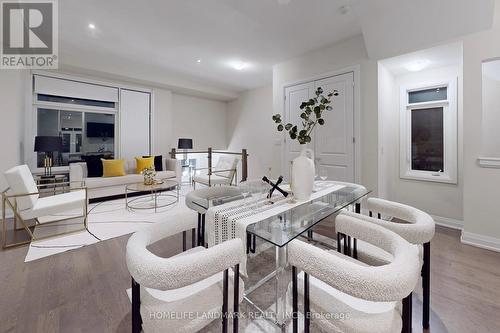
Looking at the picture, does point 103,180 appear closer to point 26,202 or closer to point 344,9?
point 26,202

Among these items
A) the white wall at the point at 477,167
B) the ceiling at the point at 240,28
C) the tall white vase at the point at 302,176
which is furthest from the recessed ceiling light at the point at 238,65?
the tall white vase at the point at 302,176

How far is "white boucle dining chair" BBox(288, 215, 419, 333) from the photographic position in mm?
780

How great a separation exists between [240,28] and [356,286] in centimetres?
349

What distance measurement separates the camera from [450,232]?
290 centimetres

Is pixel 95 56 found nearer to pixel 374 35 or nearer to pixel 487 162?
pixel 374 35

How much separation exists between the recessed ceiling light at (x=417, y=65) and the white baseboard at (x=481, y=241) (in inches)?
89.1

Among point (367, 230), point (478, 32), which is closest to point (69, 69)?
point (367, 230)

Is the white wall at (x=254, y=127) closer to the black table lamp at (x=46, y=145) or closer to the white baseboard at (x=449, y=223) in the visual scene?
the white baseboard at (x=449, y=223)

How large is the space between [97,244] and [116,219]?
0.87 metres

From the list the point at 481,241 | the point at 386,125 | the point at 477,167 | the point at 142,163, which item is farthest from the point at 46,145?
the point at 481,241

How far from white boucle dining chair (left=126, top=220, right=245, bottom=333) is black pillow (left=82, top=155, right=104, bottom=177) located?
426cm

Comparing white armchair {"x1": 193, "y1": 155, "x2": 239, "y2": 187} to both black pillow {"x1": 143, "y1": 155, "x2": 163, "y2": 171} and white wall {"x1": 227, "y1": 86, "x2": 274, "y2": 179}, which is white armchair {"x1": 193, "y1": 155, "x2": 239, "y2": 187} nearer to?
black pillow {"x1": 143, "y1": 155, "x2": 163, "y2": 171}

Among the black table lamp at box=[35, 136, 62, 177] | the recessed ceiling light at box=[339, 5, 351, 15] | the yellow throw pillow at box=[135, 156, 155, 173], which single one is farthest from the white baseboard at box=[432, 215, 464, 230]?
the black table lamp at box=[35, 136, 62, 177]

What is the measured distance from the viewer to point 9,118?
3.60 metres
